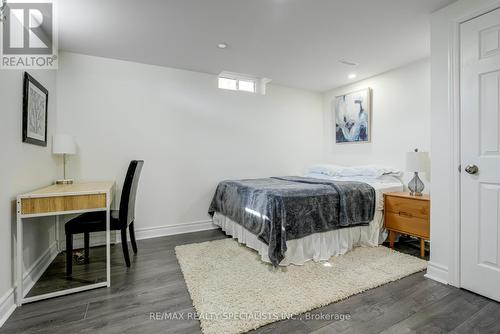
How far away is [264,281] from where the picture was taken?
2074mm

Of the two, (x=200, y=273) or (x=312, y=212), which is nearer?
(x=200, y=273)

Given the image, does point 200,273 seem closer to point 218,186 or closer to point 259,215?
point 259,215

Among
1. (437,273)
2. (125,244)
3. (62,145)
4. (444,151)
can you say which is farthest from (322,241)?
(62,145)

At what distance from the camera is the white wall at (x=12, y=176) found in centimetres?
165

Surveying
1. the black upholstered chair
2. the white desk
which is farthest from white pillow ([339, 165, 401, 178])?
the white desk

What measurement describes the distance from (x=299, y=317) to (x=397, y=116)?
308 centimetres

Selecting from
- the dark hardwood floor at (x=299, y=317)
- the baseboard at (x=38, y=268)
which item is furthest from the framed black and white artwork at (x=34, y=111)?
the dark hardwood floor at (x=299, y=317)

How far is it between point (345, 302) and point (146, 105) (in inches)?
125

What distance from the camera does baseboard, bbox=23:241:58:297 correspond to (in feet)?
6.37

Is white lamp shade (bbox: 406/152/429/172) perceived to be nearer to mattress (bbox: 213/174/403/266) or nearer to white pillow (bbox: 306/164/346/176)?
mattress (bbox: 213/174/403/266)

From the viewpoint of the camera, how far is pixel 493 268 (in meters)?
1.80

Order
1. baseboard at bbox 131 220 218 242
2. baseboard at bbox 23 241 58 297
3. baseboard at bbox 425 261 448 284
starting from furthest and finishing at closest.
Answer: baseboard at bbox 131 220 218 242 → baseboard at bbox 425 261 448 284 → baseboard at bbox 23 241 58 297

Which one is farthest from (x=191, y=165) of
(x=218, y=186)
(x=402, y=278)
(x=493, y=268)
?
(x=493, y=268)

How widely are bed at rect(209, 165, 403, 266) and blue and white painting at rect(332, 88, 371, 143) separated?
0.86 metres
